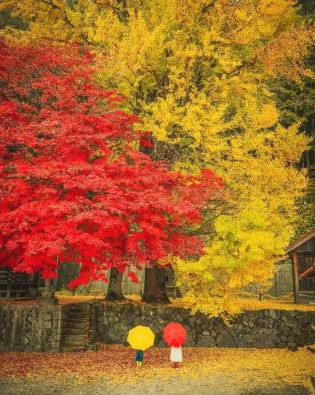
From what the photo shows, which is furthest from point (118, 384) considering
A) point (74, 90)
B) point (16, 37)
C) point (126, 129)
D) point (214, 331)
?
point (16, 37)

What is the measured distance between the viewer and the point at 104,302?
1688 cm

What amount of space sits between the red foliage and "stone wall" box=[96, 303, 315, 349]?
359 cm

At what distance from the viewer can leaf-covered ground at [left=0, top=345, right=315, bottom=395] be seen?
9.91 m

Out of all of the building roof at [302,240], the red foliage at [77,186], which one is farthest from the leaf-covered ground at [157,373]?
the building roof at [302,240]

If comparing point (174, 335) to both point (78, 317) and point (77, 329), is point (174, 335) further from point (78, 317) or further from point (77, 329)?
point (78, 317)

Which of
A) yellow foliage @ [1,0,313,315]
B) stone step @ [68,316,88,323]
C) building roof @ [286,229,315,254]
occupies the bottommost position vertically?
stone step @ [68,316,88,323]

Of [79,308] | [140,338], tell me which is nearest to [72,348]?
[79,308]

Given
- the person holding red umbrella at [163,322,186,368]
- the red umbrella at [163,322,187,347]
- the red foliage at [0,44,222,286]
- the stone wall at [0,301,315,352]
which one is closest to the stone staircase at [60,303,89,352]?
the stone wall at [0,301,315,352]

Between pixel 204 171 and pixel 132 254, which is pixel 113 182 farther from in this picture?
pixel 204 171

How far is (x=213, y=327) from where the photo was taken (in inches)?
632

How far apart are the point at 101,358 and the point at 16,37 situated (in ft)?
43.1

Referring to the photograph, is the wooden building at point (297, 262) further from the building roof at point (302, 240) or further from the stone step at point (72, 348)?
the stone step at point (72, 348)

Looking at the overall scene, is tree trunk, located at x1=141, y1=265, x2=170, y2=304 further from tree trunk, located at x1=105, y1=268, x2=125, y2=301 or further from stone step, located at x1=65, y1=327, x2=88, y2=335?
stone step, located at x1=65, y1=327, x2=88, y2=335

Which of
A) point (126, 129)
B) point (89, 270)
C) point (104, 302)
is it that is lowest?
point (104, 302)
